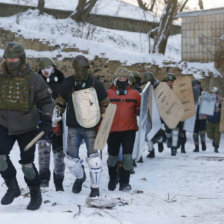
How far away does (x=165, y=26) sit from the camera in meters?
17.3

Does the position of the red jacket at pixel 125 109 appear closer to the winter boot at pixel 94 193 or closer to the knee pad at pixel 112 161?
the knee pad at pixel 112 161

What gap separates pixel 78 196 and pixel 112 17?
24451 millimetres

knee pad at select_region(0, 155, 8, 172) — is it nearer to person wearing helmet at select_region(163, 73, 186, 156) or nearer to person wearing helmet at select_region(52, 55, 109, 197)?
person wearing helmet at select_region(52, 55, 109, 197)

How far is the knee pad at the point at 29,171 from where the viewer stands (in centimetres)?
430

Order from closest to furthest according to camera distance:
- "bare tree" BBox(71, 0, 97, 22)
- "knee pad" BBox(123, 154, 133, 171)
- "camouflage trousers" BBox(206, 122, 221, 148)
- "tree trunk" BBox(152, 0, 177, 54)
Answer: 1. "knee pad" BBox(123, 154, 133, 171)
2. "camouflage trousers" BBox(206, 122, 221, 148)
3. "tree trunk" BBox(152, 0, 177, 54)
4. "bare tree" BBox(71, 0, 97, 22)

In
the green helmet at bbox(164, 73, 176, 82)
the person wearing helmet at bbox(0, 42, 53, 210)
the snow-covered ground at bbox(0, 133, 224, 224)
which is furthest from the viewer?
the green helmet at bbox(164, 73, 176, 82)

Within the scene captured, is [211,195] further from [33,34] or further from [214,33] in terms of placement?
[214,33]

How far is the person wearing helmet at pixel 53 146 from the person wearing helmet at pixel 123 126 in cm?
63

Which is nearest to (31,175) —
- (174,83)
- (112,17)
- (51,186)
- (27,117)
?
(27,117)

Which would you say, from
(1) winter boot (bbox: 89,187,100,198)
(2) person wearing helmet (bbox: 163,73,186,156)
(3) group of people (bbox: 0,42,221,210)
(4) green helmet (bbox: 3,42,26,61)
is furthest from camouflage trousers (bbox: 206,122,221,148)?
(4) green helmet (bbox: 3,42,26,61)

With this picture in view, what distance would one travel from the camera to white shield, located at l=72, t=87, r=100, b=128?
5.02 m

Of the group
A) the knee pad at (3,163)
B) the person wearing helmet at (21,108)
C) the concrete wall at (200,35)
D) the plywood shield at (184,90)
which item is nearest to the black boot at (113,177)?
the person wearing helmet at (21,108)

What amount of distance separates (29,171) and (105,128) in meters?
1.21

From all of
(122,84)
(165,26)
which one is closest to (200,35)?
(165,26)
